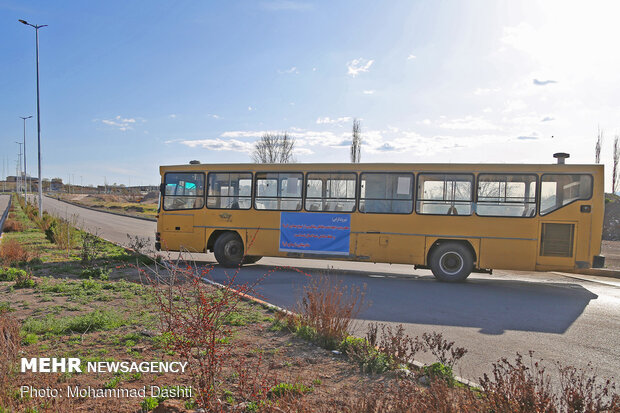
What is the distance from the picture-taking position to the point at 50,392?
3426mm

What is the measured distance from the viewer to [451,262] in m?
11.2

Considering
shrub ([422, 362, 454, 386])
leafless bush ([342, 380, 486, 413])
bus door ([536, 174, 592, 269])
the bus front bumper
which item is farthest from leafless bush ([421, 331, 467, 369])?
the bus front bumper

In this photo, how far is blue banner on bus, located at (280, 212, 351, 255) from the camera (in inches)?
470

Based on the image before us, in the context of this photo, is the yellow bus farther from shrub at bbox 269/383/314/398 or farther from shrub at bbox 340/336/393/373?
shrub at bbox 269/383/314/398

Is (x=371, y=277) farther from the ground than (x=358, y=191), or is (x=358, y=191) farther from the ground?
(x=358, y=191)

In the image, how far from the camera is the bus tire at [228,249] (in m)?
12.9

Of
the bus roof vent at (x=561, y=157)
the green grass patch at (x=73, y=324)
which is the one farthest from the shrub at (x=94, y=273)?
the bus roof vent at (x=561, y=157)

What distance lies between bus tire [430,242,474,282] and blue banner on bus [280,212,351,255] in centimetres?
238

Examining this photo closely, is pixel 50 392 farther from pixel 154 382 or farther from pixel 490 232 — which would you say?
pixel 490 232

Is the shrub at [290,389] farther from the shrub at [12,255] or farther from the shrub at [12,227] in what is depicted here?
the shrub at [12,227]

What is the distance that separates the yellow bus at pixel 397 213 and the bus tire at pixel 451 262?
3 centimetres

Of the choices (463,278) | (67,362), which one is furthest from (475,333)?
(67,362)

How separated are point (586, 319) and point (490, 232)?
11.6ft

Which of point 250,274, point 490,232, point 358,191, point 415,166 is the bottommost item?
point 250,274
